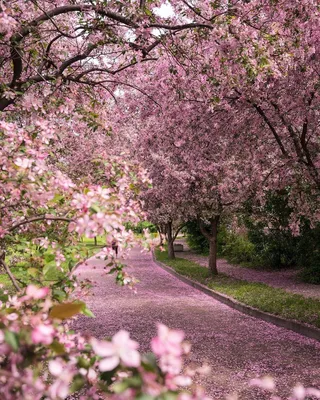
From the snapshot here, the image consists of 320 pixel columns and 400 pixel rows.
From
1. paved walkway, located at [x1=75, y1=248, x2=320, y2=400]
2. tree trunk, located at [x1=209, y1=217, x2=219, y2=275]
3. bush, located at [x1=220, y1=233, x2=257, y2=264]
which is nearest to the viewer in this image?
paved walkway, located at [x1=75, y1=248, x2=320, y2=400]

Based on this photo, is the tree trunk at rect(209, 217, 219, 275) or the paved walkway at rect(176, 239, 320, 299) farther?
the tree trunk at rect(209, 217, 219, 275)

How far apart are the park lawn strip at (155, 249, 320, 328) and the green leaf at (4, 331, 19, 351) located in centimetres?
840

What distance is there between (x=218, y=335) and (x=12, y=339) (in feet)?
26.9

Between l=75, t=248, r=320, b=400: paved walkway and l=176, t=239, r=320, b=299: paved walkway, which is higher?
l=176, t=239, r=320, b=299: paved walkway

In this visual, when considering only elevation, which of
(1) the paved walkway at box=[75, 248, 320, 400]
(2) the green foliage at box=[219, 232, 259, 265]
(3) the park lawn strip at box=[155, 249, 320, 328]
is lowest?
(1) the paved walkway at box=[75, 248, 320, 400]

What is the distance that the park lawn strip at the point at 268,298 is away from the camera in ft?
31.6

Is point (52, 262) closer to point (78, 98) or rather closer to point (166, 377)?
point (166, 377)

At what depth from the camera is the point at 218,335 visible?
8875 millimetres

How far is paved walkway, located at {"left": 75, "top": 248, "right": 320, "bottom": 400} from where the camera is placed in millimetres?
6266

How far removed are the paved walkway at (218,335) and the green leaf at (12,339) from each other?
92.0 inches

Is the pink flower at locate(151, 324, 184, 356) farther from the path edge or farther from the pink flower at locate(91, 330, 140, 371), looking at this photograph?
the path edge

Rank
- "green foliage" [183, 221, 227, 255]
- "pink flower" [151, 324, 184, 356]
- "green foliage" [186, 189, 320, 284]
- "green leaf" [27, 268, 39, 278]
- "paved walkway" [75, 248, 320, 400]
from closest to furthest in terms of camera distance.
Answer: "pink flower" [151, 324, 184, 356], "green leaf" [27, 268, 39, 278], "paved walkway" [75, 248, 320, 400], "green foliage" [186, 189, 320, 284], "green foliage" [183, 221, 227, 255]

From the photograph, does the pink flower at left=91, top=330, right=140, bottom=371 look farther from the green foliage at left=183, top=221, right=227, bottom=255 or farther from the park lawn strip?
the green foliage at left=183, top=221, right=227, bottom=255

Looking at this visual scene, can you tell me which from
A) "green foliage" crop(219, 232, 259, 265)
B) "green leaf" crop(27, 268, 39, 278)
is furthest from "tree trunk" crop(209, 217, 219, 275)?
Answer: "green leaf" crop(27, 268, 39, 278)
